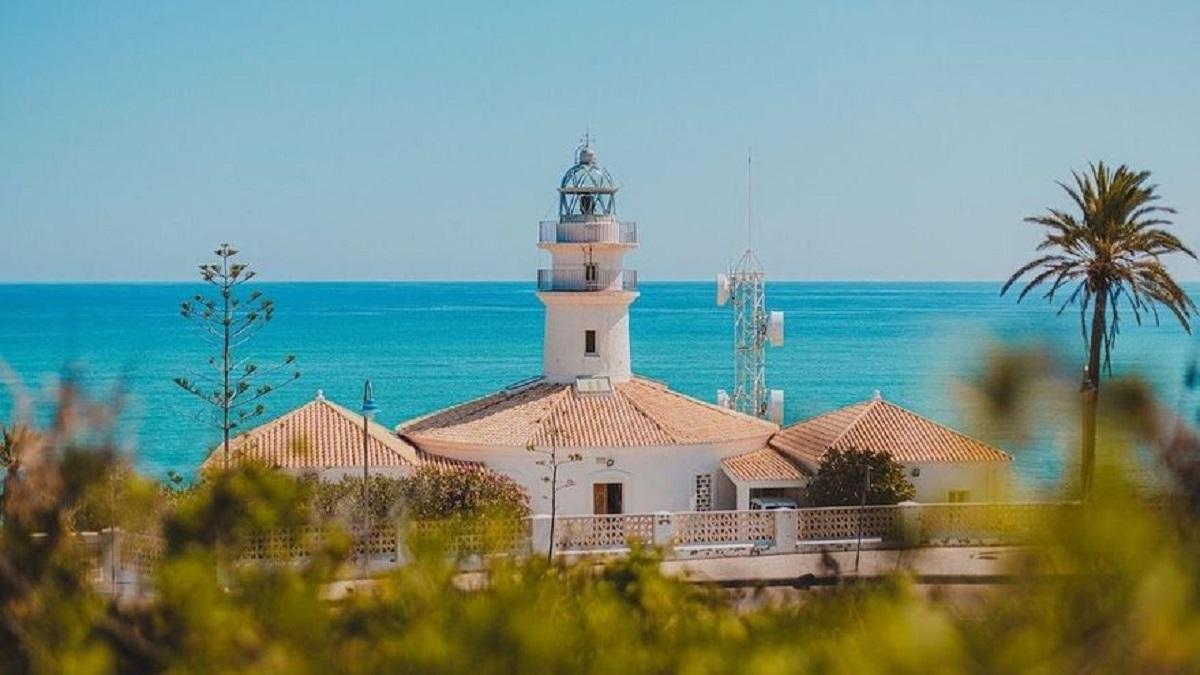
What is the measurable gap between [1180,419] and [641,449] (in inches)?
832

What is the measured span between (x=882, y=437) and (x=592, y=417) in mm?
6068

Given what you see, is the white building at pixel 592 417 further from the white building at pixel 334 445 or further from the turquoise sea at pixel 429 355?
the turquoise sea at pixel 429 355

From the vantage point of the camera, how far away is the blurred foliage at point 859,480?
25.4 metres

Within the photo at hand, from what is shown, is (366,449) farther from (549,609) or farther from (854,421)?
(549,609)

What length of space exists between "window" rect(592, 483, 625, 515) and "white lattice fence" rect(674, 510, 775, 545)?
12.8 feet

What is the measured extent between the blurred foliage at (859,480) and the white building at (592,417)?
3.02 meters

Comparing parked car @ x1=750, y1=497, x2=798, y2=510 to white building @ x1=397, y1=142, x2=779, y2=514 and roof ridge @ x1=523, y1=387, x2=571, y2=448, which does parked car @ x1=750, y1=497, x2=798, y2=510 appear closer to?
white building @ x1=397, y1=142, x2=779, y2=514

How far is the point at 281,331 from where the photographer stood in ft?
484

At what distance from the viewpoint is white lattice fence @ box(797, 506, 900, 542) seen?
78.9 feet

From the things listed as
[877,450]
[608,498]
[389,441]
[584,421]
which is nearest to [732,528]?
[877,450]

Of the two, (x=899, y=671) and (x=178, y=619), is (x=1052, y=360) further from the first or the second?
(x=178, y=619)

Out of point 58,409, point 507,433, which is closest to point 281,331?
point 507,433

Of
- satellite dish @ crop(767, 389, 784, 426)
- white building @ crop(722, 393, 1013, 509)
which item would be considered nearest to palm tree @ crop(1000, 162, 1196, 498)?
white building @ crop(722, 393, 1013, 509)

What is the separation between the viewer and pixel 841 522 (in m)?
24.3
